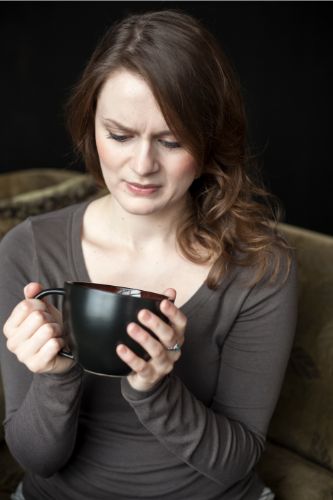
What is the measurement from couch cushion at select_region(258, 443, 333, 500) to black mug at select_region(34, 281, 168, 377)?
26.0 inches

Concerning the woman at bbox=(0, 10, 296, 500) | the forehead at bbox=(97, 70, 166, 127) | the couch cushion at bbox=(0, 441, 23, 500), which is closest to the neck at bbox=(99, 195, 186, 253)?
the woman at bbox=(0, 10, 296, 500)

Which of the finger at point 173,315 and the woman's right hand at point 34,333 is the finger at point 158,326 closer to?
the finger at point 173,315

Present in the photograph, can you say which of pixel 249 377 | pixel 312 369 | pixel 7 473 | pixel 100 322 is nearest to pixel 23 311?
pixel 100 322

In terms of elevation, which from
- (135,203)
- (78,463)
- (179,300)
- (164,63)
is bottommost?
(78,463)

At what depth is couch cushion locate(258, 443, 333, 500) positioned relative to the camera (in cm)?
146

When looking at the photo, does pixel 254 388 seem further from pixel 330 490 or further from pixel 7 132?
pixel 7 132

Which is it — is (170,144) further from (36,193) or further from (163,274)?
(36,193)

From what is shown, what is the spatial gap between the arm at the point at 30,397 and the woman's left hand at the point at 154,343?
0.50 ft

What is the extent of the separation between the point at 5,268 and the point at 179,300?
0.31m

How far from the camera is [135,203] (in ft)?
3.83

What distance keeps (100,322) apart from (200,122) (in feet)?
1.37

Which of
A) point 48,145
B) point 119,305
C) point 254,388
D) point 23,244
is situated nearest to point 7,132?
point 48,145

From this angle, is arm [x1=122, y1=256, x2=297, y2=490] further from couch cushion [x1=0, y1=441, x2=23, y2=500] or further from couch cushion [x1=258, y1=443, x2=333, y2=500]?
couch cushion [x1=0, y1=441, x2=23, y2=500]

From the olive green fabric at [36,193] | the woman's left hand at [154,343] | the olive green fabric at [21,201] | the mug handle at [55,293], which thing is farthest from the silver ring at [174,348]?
the olive green fabric at [36,193]
